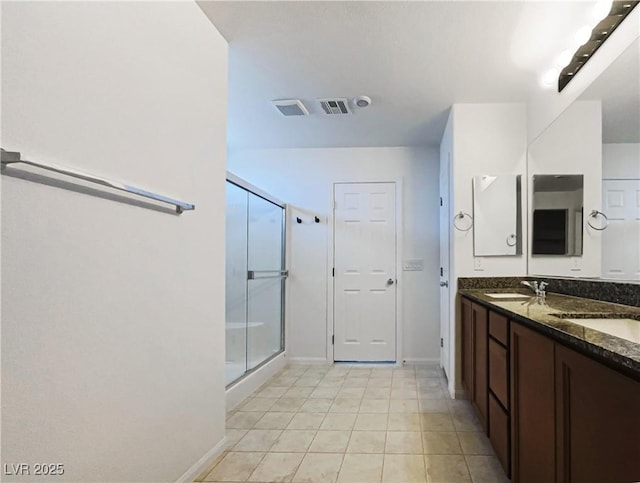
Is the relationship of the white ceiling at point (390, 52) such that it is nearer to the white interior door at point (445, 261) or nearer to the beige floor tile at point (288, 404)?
the white interior door at point (445, 261)

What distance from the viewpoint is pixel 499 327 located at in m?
2.10

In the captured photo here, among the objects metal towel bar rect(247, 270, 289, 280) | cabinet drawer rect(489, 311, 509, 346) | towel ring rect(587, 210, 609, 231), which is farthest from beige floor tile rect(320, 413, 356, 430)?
towel ring rect(587, 210, 609, 231)

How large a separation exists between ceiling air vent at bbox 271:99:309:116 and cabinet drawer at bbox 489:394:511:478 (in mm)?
2434

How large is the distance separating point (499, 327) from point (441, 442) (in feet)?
2.89

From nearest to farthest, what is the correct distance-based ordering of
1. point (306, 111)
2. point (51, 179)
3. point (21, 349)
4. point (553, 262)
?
point (21, 349)
point (51, 179)
point (553, 262)
point (306, 111)

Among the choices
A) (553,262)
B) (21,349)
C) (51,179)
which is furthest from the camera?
(553,262)

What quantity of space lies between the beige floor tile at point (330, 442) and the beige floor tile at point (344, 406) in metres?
0.42

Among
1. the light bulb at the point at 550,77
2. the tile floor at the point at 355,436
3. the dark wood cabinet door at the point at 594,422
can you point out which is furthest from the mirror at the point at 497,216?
the dark wood cabinet door at the point at 594,422

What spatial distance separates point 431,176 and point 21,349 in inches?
163

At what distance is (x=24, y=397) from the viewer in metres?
1.07

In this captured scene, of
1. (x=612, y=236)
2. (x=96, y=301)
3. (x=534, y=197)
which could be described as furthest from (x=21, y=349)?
→ (x=534, y=197)

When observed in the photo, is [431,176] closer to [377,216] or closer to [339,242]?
[377,216]

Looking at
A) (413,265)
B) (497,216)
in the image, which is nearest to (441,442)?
(497,216)

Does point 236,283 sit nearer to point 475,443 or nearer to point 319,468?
point 319,468
